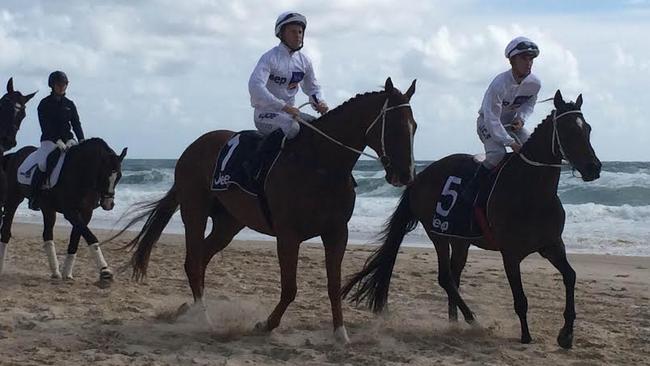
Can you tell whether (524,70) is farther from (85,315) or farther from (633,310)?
(85,315)

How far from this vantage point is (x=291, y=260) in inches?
241

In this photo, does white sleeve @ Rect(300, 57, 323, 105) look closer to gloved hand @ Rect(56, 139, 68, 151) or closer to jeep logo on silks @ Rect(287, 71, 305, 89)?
jeep logo on silks @ Rect(287, 71, 305, 89)

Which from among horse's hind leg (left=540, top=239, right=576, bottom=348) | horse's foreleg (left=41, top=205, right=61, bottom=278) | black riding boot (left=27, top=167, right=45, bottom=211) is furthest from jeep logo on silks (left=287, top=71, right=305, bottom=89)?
horse's foreleg (left=41, top=205, right=61, bottom=278)

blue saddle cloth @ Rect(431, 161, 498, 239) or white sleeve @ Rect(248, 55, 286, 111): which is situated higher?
white sleeve @ Rect(248, 55, 286, 111)

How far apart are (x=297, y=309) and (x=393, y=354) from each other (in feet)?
6.00

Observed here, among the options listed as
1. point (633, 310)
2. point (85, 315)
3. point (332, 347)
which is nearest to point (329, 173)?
point (332, 347)

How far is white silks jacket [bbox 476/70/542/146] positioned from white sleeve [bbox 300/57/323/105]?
56.1 inches

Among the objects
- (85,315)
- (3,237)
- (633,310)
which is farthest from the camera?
(3,237)

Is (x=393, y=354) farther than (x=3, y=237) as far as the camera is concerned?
No

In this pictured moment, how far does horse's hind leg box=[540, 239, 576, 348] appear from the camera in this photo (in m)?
6.32

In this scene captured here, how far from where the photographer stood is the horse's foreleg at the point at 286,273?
610 centimetres

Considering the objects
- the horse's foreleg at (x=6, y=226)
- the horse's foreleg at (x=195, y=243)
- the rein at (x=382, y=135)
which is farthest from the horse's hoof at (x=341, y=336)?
the horse's foreleg at (x=6, y=226)

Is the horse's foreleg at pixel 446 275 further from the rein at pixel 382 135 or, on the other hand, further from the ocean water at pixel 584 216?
the ocean water at pixel 584 216

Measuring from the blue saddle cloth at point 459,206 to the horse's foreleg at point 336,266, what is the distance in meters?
1.39
